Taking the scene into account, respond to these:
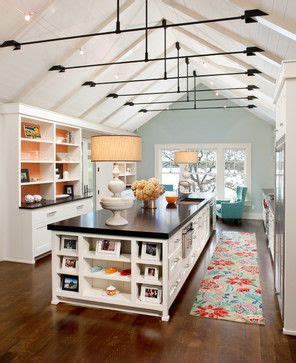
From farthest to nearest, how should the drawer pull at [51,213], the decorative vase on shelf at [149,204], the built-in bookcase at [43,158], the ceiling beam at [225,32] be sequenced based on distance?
the built-in bookcase at [43,158] → the drawer pull at [51,213] → the decorative vase on shelf at [149,204] → the ceiling beam at [225,32]

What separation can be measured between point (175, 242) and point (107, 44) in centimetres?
353

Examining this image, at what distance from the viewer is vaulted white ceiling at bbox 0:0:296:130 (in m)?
3.56

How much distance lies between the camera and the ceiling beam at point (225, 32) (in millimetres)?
4090

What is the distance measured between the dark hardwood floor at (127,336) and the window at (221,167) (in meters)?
6.06

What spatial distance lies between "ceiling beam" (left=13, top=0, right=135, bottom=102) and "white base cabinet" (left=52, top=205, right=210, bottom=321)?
265 cm

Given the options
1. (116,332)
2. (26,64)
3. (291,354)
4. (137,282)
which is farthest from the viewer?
(26,64)

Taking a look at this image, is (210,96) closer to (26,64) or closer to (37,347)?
(26,64)

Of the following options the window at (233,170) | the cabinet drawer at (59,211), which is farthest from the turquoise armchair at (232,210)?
the cabinet drawer at (59,211)

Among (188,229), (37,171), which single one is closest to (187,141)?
(37,171)

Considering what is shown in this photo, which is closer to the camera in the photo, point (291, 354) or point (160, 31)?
point (291, 354)

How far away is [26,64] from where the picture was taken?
452cm

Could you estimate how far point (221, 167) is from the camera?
9.59m

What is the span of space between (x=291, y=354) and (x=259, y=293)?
124 cm

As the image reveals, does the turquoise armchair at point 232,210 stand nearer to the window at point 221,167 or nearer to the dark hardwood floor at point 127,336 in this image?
the window at point 221,167
